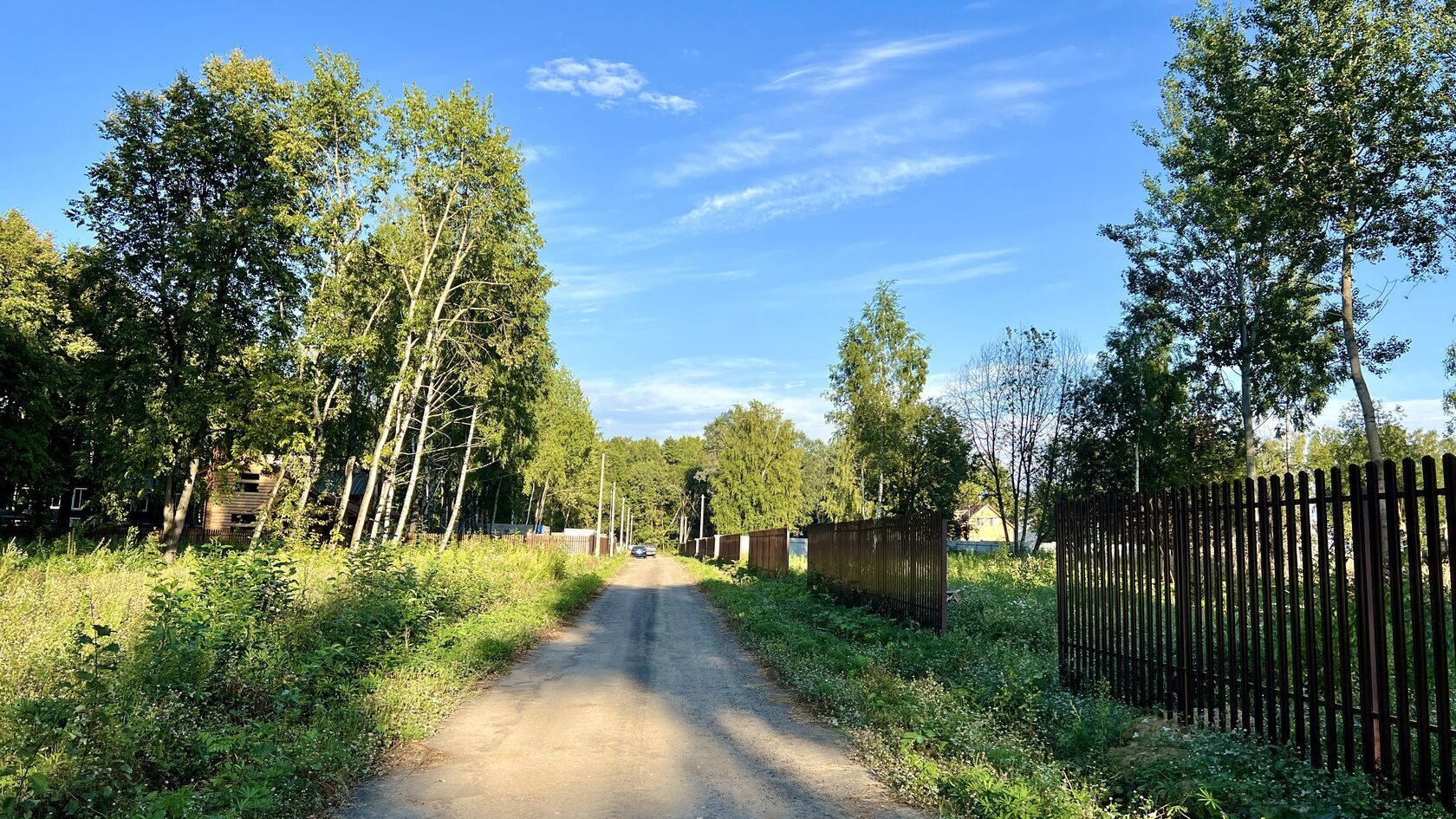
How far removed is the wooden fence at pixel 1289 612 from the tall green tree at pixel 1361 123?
12.8 metres

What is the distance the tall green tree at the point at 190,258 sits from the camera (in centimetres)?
2362

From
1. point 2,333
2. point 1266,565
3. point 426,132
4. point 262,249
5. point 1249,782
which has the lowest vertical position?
point 1249,782

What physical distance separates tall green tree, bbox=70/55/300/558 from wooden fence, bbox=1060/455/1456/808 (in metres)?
23.2

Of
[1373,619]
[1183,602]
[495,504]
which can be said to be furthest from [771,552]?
[495,504]

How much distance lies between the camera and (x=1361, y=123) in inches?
648

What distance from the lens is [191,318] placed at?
23.6 m

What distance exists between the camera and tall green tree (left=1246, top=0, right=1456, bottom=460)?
15836 mm

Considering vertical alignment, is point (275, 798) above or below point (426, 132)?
below

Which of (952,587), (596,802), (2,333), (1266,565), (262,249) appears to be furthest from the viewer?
(262,249)

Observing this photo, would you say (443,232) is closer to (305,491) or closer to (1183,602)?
(305,491)

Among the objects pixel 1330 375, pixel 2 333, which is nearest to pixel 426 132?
pixel 2 333

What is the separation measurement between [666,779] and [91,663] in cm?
436

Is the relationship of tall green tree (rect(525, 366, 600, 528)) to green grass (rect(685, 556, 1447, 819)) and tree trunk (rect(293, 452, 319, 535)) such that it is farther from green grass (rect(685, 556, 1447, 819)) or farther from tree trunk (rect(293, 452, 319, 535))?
green grass (rect(685, 556, 1447, 819))

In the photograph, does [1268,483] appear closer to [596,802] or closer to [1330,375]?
[596,802]
